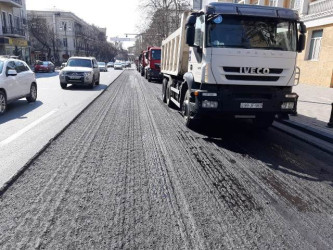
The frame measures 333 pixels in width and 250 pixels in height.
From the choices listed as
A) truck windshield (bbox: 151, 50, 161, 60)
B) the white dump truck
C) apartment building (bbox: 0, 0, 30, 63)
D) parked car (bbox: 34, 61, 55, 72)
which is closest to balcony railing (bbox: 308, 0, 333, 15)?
truck windshield (bbox: 151, 50, 161, 60)

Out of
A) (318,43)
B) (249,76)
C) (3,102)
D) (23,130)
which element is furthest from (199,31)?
(318,43)

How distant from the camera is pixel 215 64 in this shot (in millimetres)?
5543

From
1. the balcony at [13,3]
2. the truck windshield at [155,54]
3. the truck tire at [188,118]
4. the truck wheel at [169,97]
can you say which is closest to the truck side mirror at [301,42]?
the truck tire at [188,118]

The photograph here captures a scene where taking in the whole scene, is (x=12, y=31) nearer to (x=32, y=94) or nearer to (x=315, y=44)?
(x=32, y=94)

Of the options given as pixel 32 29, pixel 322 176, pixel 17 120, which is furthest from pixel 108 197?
pixel 32 29

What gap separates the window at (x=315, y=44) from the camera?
17.8 m

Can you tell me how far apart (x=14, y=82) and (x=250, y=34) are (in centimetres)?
791

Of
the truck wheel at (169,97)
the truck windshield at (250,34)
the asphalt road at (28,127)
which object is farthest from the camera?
the truck wheel at (169,97)

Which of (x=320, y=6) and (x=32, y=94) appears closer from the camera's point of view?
(x=32, y=94)

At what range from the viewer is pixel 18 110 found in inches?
350

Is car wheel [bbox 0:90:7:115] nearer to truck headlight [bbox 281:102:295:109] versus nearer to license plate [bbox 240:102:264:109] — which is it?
license plate [bbox 240:102:264:109]

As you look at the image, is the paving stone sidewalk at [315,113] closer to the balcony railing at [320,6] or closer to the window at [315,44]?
the window at [315,44]

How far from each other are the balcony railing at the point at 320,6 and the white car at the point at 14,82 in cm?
1802

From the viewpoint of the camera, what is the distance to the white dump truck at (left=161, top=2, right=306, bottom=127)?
18.3ft
